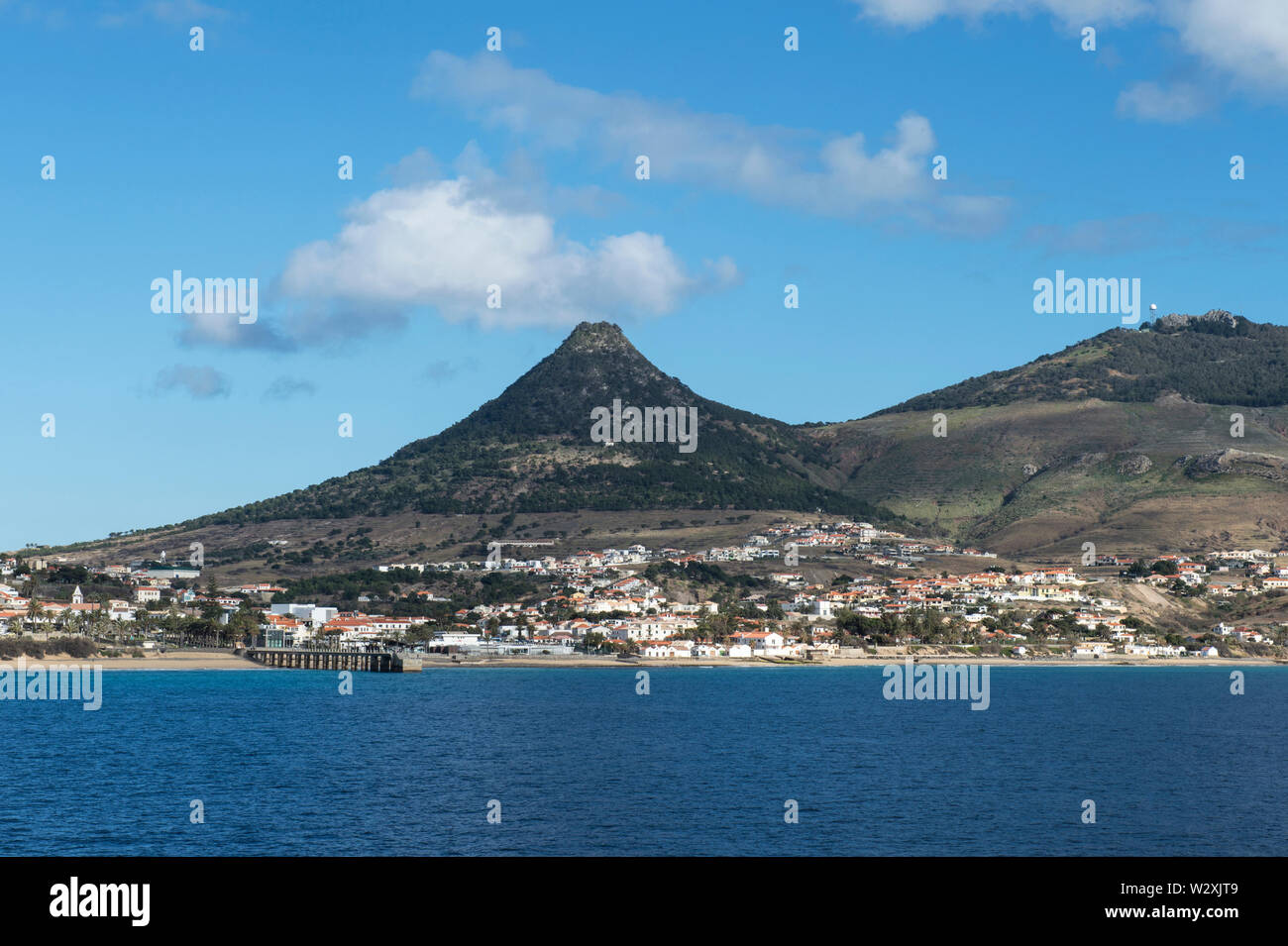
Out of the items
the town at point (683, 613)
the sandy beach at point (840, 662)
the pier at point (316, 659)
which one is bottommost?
the sandy beach at point (840, 662)

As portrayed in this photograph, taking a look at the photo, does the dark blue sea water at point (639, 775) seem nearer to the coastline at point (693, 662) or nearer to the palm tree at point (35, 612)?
the coastline at point (693, 662)

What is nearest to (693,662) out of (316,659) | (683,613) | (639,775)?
(683,613)

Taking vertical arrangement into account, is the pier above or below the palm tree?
below

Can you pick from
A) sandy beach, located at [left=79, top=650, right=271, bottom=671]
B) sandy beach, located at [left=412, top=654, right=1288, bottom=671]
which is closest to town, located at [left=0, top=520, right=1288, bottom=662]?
sandy beach, located at [left=412, top=654, right=1288, bottom=671]

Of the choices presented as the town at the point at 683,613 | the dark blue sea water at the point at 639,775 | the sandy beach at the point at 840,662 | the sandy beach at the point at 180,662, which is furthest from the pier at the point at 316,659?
the dark blue sea water at the point at 639,775

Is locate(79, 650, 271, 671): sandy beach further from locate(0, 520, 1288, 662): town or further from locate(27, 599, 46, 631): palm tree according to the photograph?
locate(27, 599, 46, 631): palm tree

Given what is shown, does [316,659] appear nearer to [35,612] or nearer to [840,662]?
[35,612]
